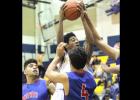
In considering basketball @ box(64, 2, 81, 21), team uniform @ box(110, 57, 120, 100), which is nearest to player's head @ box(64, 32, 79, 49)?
basketball @ box(64, 2, 81, 21)

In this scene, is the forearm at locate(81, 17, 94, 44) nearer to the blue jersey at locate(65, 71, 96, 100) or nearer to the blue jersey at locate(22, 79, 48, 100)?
the blue jersey at locate(65, 71, 96, 100)

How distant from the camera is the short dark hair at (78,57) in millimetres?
3031

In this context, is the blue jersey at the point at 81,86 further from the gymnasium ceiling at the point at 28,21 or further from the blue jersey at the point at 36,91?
the gymnasium ceiling at the point at 28,21

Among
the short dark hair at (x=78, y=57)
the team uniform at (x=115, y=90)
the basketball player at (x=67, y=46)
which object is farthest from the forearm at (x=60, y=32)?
the team uniform at (x=115, y=90)

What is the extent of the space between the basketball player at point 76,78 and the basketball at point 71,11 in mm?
184

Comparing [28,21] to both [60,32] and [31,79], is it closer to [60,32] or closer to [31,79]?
[60,32]

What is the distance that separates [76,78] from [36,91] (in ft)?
1.02

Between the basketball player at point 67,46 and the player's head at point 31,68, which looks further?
the player's head at point 31,68

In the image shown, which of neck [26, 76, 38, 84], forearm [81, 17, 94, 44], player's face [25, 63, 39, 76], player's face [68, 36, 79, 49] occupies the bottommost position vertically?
neck [26, 76, 38, 84]

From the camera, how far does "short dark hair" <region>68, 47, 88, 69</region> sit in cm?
303

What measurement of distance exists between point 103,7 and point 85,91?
21.5 inches
